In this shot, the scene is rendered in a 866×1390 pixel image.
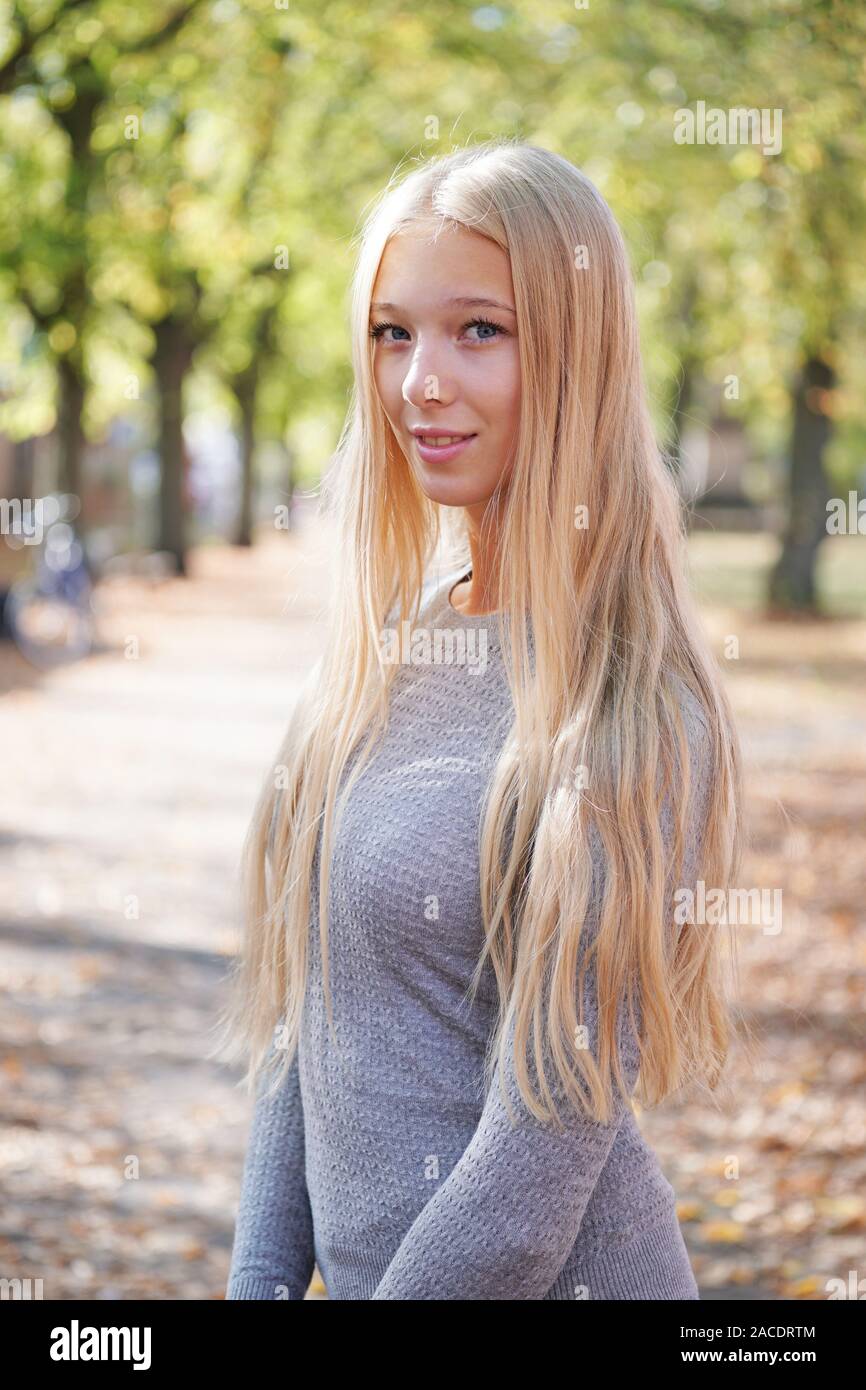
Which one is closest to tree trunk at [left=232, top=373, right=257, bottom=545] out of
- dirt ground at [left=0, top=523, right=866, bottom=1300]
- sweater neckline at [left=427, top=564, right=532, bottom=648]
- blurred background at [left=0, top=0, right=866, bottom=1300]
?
blurred background at [left=0, top=0, right=866, bottom=1300]

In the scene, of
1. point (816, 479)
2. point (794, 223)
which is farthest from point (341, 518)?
point (816, 479)

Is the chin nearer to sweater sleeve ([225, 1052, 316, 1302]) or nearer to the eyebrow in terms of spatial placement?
the eyebrow

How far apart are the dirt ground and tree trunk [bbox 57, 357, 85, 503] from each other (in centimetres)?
603

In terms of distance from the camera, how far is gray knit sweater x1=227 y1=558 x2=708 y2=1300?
176 cm

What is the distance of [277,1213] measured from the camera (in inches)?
83.3

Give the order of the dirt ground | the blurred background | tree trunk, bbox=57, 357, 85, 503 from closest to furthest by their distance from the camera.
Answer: the dirt ground → the blurred background → tree trunk, bbox=57, 357, 85, 503

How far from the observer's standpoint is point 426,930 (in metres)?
1.91

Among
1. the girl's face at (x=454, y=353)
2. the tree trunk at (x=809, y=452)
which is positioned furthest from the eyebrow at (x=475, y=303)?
the tree trunk at (x=809, y=452)

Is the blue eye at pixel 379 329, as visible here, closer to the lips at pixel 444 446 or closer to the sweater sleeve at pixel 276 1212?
the lips at pixel 444 446

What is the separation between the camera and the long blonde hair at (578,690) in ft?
5.76

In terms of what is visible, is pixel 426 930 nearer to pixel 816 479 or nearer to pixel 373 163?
pixel 373 163

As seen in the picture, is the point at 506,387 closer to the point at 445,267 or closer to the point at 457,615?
the point at 445,267

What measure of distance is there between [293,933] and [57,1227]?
10.8ft

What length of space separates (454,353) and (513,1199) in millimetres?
954
